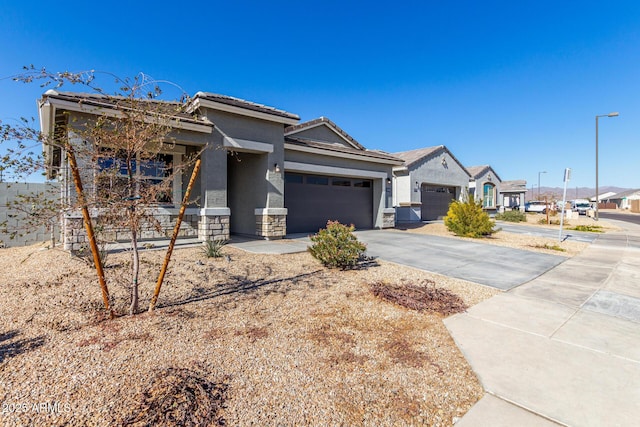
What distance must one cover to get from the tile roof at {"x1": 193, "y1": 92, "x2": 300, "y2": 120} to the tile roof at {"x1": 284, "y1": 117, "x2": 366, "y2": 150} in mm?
2150

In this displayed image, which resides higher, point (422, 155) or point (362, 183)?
point (422, 155)

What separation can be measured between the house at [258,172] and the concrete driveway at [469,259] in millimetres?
3300

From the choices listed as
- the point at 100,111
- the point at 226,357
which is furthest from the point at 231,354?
the point at 100,111

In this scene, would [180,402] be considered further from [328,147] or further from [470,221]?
[470,221]

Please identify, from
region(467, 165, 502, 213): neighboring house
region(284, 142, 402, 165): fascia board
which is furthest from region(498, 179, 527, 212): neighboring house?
region(284, 142, 402, 165): fascia board

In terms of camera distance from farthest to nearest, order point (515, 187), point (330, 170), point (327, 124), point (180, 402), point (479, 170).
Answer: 1. point (515, 187)
2. point (479, 170)
3. point (327, 124)
4. point (330, 170)
5. point (180, 402)

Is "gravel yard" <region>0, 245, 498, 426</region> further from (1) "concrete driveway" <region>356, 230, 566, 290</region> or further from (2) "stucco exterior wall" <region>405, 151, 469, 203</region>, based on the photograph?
(2) "stucco exterior wall" <region>405, 151, 469, 203</region>

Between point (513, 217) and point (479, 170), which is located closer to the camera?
point (513, 217)

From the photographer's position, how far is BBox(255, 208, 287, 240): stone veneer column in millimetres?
10375

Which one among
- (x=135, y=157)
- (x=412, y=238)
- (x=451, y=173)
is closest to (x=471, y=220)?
(x=412, y=238)

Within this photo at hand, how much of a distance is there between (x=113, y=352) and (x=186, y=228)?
7095mm

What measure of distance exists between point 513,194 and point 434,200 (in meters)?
23.2

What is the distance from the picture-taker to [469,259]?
8.35m

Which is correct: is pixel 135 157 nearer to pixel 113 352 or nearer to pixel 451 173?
pixel 113 352
